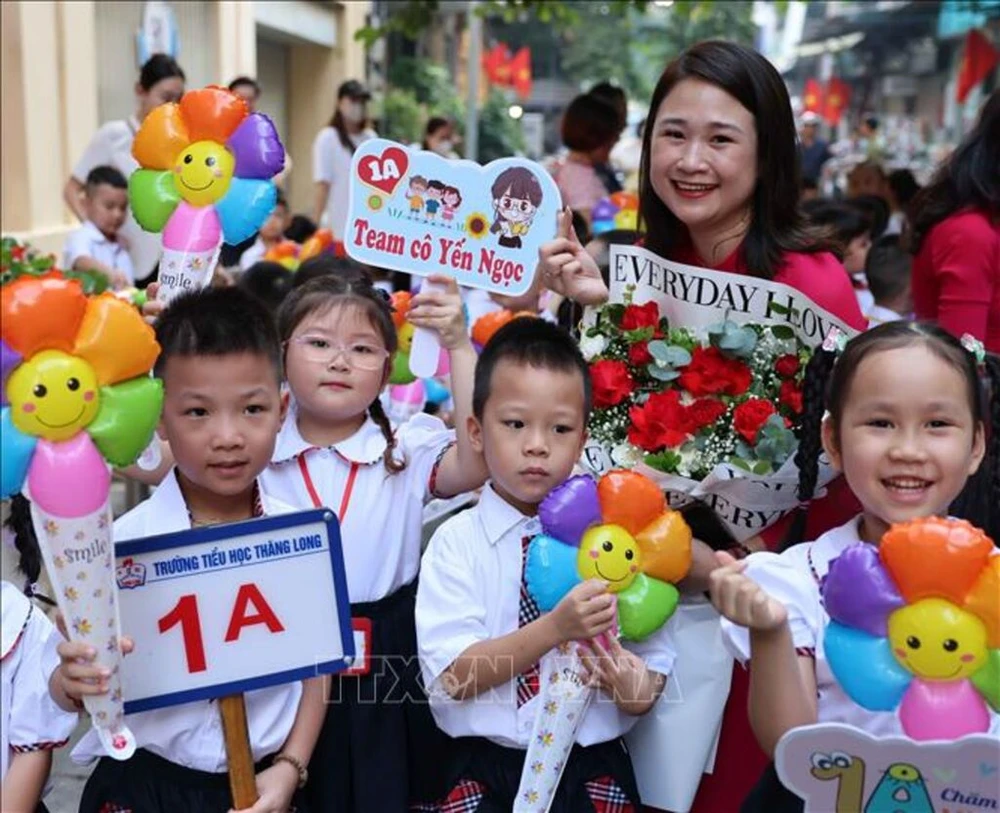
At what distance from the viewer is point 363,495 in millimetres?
2654

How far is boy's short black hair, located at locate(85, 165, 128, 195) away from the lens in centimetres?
620

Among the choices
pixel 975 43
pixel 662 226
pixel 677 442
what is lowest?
pixel 677 442

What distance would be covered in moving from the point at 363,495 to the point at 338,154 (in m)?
6.54

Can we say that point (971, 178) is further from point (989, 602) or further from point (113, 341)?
point (113, 341)

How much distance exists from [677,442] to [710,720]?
0.52 m

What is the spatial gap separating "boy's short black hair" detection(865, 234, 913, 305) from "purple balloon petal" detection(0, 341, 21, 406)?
4428 millimetres

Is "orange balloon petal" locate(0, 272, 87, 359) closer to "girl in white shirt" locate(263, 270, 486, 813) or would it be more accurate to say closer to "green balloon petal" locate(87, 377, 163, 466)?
"green balloon petal" locate(87, 377, 163, 466)

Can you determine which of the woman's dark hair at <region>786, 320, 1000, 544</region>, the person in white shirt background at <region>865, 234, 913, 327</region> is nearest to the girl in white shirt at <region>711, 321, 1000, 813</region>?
the woman's dark hair at <region>786, 320, 1000, 544</region>

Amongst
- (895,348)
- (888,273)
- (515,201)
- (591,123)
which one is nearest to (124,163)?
(591,123)

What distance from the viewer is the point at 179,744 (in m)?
2.20

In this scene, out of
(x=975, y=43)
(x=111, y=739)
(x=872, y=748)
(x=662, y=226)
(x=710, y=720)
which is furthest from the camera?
(x=975, y=43)

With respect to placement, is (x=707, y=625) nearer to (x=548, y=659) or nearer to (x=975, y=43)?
(x=548, y=659)

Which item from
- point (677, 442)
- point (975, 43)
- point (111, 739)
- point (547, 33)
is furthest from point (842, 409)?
point (547, 33)

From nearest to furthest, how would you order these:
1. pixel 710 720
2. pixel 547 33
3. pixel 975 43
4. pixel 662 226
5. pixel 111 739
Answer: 1. pixel 111 739
2. pixel 710 720
3. pixel 662 226
4. pixel 975 43
5. pixel 547 33
